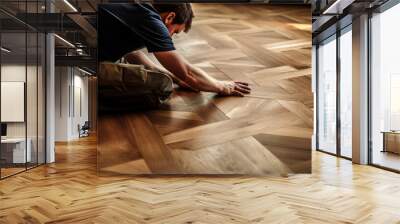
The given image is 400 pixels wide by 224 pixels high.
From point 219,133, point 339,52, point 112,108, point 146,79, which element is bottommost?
point 219,133

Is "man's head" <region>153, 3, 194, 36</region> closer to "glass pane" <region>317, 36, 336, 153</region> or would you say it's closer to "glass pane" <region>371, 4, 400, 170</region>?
"glass pane" <region>371, 4, 400, 170</region>

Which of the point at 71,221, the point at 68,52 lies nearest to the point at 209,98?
the point at 71,221

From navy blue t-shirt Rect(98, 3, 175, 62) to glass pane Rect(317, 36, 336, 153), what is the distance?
524cm

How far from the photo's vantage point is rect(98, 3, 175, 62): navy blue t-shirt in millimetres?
6602

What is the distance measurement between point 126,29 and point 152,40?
0.47 metres

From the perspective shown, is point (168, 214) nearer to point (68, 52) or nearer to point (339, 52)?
point (339, 52)

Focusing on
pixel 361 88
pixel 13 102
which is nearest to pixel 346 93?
pixel 361 88

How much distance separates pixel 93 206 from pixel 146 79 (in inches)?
109

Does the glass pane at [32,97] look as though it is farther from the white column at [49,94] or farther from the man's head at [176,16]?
the man's head at [176,16]

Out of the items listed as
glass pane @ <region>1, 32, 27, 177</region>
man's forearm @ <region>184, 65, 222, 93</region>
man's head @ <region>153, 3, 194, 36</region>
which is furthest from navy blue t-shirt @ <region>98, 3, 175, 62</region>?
glass pane @ <region>1, 32, 27, 177</region>

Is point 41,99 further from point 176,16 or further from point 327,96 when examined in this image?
point 327,96

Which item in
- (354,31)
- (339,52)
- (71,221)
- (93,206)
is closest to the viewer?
(71,221)

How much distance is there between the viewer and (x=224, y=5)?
22.5 ft

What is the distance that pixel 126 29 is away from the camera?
21.7 feet
